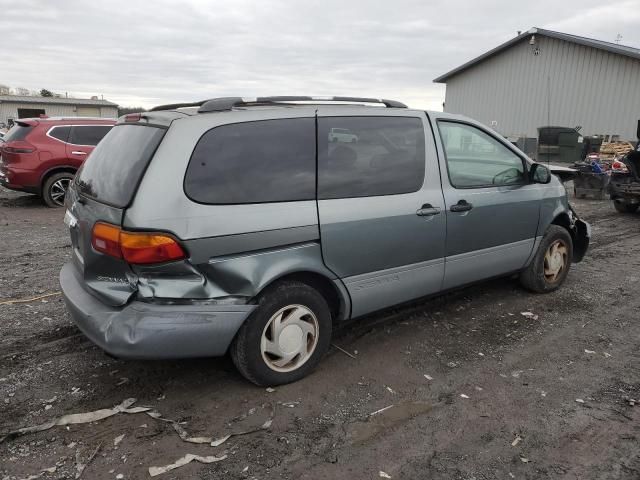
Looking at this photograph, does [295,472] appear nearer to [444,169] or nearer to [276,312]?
[276,312]

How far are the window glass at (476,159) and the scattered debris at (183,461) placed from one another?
2631mm

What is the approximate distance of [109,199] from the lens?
298cm

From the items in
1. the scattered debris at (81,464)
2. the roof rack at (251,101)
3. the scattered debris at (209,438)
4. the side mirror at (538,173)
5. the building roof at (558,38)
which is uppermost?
the building roof at (558,38)

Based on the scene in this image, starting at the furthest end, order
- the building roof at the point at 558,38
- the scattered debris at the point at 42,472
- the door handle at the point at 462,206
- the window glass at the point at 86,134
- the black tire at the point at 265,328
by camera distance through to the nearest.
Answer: the building roof at the point at 558,38, the window glass at the point at 86,134, the door handle at the point at 462,206, the black tire at the point at 265,328, the scattered debris at the point at 42,472

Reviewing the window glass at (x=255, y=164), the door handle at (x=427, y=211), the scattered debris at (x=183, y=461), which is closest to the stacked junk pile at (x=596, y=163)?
the door handle at (x=427, y=211)

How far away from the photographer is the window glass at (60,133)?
10.2 metres

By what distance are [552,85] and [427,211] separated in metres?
22.6

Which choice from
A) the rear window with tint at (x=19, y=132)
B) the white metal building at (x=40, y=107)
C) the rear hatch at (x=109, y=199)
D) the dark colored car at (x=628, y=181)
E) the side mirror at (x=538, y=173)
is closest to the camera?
the rear hatch at (x=109, y=199)

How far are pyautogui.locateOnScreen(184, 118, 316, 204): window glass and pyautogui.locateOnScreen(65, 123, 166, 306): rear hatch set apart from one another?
1.02 feet

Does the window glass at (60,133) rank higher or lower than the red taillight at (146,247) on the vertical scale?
higher

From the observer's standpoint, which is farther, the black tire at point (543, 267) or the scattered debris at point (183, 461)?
the black tire at point (543, 267)

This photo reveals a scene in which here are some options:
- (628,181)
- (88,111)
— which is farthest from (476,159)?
(88,111)

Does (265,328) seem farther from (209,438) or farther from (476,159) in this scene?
(476,159)

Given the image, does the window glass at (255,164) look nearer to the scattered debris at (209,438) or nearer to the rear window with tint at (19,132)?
the scattered debris at (209,438)
